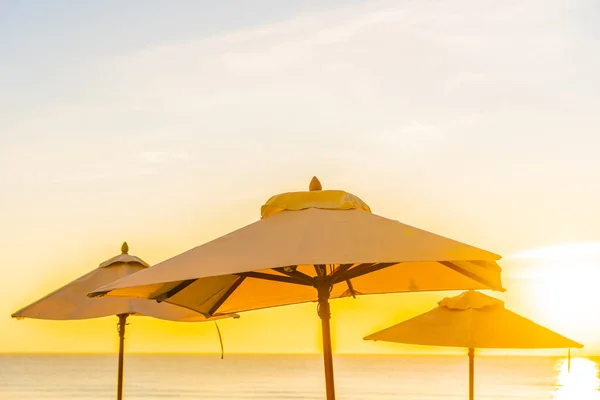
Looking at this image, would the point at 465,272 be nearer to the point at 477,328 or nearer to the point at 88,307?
the point at 477,328

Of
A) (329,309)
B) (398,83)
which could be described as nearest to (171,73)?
(398,83)

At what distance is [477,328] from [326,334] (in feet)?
12.4

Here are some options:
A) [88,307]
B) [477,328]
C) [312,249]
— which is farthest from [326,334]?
[88,307]

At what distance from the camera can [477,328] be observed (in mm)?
8586

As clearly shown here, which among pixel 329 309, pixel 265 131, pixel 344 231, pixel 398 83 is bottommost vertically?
pixel 329 309

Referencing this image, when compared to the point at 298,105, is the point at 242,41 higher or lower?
higher

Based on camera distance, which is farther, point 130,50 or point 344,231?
point 130,50

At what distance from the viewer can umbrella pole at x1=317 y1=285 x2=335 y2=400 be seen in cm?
523

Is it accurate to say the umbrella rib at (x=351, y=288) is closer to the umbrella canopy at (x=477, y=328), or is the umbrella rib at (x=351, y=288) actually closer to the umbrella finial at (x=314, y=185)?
the umbrella finial at (x=314, y=185)

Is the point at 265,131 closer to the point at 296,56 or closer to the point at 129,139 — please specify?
the point at 296,56

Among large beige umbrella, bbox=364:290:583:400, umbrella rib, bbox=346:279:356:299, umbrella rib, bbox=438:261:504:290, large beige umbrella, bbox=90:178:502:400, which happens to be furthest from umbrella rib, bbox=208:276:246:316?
large beige umbrella, bbox=364:290:583:400

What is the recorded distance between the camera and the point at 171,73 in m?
20.1

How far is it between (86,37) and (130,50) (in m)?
1.06

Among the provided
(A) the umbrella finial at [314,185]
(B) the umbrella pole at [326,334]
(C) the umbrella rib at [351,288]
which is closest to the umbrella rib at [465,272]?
(B) the umbrella pole at [326,334]
